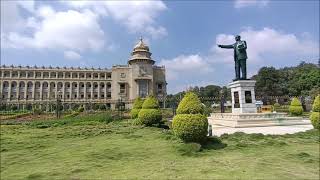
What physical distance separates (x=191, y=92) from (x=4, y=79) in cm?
7835

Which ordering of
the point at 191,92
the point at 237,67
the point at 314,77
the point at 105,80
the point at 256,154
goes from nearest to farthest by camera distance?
1. the point at 256,154
2. the point at 191,92
3. the point at 237,67
4. the point at 314,77
5. the point at 105,80

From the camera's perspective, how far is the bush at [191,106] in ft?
31.3

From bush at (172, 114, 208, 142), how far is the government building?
62.8 meters

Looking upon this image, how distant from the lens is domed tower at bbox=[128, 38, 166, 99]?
236 ft

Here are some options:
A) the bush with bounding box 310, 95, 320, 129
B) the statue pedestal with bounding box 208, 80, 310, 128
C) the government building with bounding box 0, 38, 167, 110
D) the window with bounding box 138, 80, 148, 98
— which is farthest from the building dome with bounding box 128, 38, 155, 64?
the bush with bounding box 310, 95, 320, 129

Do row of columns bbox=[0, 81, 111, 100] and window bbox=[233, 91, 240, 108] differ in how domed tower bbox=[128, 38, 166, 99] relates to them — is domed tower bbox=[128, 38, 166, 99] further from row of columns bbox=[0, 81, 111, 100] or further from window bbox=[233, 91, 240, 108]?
window bbox=[233, 91, 240, 108]

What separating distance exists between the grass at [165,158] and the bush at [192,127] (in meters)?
0.34

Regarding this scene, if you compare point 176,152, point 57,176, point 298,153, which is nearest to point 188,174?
point 176,152

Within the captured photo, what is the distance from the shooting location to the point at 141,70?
72.9 meters

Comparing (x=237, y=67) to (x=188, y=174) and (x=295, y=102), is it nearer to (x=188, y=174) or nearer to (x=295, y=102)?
(x=295, y=102)

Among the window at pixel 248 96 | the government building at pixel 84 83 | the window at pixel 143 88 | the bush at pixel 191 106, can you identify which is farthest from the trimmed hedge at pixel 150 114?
the window at pixel 143 88

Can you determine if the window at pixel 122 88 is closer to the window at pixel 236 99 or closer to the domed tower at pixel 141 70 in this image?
the domed tower at pixel 141 70

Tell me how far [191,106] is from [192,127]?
2.65 feet

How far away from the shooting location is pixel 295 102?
25312 millimetres
